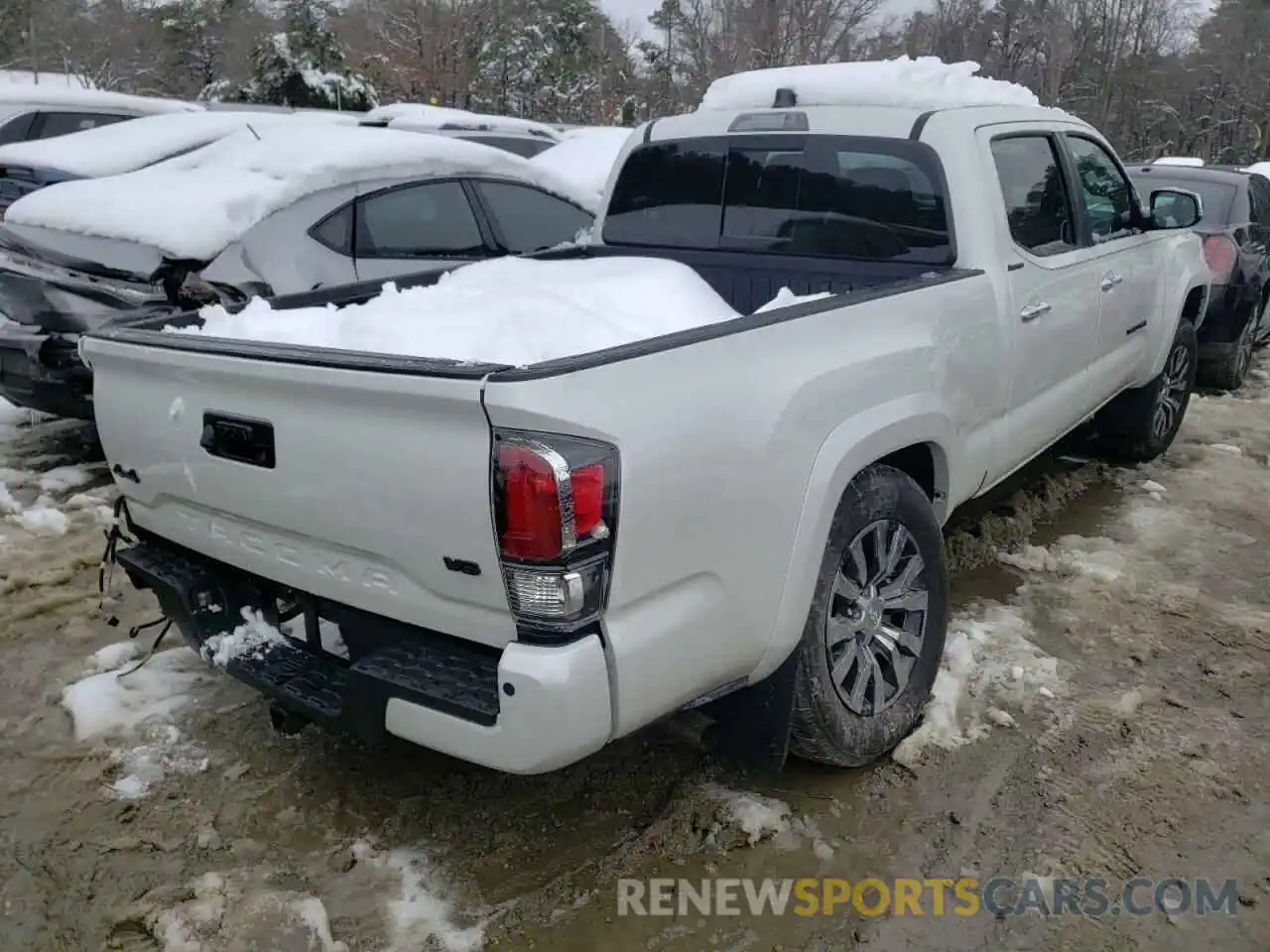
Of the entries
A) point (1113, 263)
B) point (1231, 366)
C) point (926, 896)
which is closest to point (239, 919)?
point (926, 896)

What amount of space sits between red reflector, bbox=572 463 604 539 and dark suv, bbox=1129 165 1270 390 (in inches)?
240

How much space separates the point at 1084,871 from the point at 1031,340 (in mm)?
1929

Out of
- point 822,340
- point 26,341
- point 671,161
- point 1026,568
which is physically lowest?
point 1026,568

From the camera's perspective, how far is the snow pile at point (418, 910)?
2447 millimetres

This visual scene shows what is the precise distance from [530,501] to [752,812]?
4.40 feet

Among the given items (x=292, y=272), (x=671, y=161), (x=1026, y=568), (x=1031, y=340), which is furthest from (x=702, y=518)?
(x=292, y=272)

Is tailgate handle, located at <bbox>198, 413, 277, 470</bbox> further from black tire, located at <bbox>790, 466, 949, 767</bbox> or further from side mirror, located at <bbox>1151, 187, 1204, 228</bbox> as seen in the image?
side mirror, located at <bbox>1151, 187, 1204, 228</bbox>

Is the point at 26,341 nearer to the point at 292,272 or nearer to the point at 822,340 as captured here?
the point at 292,272

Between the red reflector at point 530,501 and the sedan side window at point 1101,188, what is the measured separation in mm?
3398

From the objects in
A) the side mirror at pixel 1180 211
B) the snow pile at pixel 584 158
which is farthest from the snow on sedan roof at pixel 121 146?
the side mirror at pixel 1180 211

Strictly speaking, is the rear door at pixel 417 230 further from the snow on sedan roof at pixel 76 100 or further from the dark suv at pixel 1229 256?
the snow on sedan roof at pixel 76 100

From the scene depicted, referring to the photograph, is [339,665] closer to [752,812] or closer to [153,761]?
[153,761]

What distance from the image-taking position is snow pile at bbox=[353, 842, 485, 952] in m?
2.45

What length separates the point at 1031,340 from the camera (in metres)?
3.85
